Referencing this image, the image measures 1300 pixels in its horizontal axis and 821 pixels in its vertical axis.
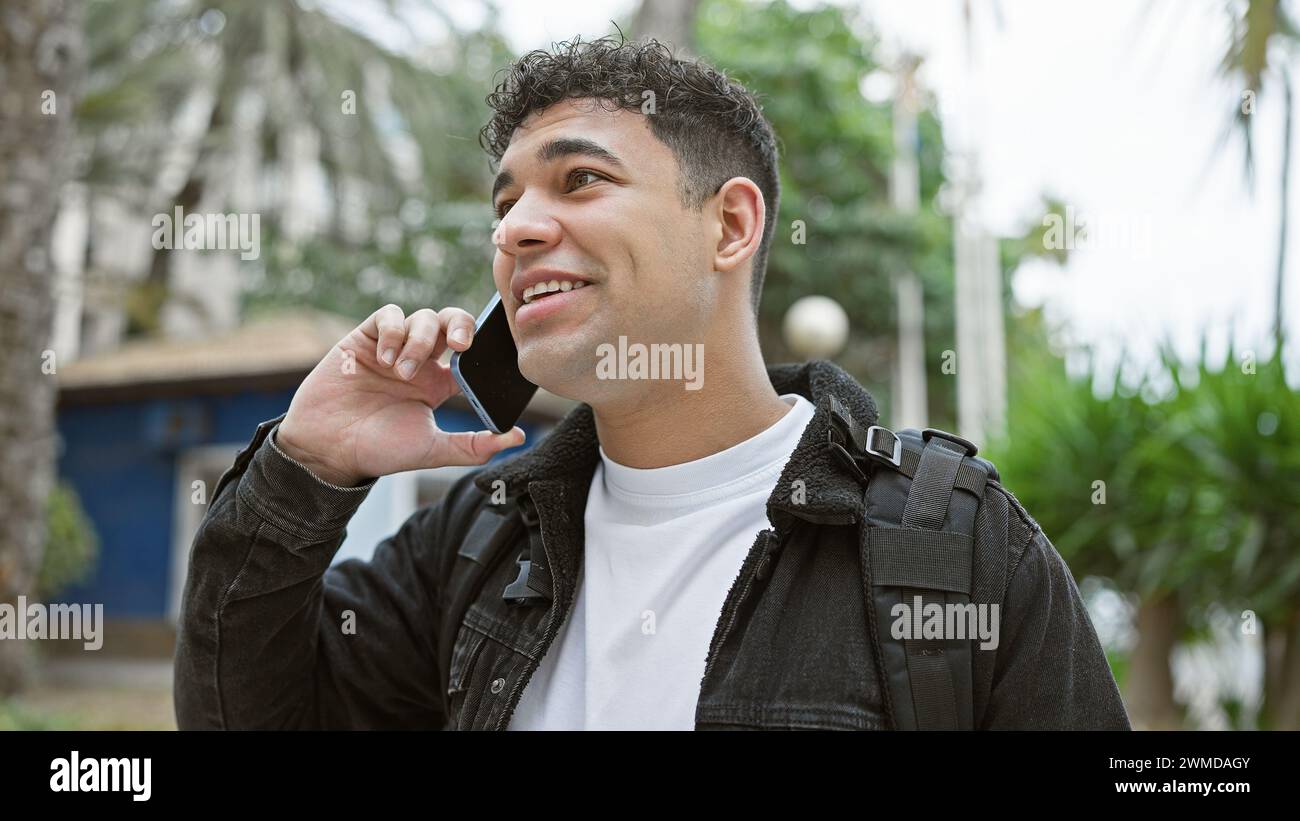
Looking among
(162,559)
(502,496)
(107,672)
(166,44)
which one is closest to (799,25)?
(166,44)

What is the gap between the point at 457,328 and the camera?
1.97 metres

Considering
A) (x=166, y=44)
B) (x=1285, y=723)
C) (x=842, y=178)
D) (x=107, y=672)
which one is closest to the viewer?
(x=1285, y=723)

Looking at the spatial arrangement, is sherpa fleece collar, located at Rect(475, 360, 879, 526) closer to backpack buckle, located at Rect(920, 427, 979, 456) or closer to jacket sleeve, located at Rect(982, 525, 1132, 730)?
backpack buckle, located at Rect(920, 427, 979, 456)

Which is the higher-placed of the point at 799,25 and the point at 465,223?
the point at 799,25

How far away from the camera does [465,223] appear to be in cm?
1680

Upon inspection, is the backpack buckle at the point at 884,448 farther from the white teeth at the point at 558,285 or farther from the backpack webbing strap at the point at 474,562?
the backpack webbing strap at the point at 474,562

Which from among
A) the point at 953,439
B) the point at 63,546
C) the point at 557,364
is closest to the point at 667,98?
the point at 557,364

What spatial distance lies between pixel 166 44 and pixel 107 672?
786cm

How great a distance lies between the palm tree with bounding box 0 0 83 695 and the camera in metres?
6.32

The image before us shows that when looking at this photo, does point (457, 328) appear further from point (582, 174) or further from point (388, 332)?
point (582, 174)

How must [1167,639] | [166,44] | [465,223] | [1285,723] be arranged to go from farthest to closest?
[465,223] < [166,44] < [1167,639] < [1285,723]

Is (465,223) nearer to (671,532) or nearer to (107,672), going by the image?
(107,672)

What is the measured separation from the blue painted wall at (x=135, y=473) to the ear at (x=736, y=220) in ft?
34.0

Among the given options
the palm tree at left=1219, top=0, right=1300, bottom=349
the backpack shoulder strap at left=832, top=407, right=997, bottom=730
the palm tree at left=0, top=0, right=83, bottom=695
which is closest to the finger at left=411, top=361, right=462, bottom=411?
the backpack shoulder strap at left=832, top=407, right=997, bottom=730
